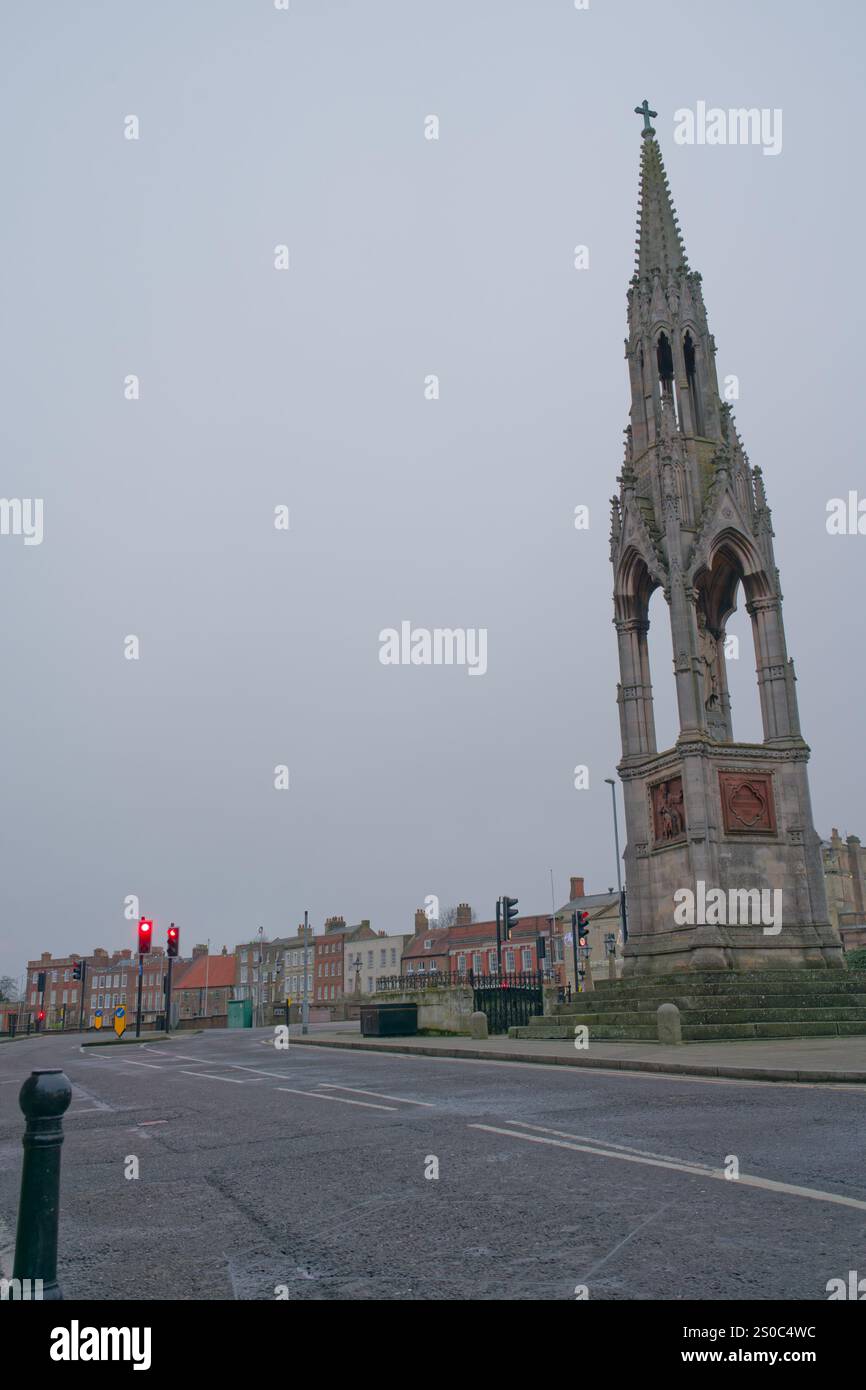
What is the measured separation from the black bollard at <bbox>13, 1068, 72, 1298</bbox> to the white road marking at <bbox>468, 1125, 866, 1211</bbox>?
397 centimetres

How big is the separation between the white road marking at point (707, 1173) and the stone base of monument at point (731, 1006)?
10.8m

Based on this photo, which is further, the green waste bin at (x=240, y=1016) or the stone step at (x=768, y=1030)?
the green waste bin at (x=240, y=1016)

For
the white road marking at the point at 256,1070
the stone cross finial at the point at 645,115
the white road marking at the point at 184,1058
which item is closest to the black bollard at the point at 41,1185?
the white road marking at the point at 256,1070

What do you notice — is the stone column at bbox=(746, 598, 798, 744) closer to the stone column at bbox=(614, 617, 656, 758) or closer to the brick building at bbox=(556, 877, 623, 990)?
the stone column at bbox=(614, 617, 656, 758)

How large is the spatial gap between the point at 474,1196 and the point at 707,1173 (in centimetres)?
157

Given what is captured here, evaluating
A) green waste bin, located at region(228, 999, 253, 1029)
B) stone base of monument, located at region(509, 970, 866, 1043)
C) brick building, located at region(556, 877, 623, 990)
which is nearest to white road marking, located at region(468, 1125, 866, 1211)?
stone base of monument, located at region(509, 970, 866, 1043)

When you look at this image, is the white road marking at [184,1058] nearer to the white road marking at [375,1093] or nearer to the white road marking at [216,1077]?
the white road marking at [216,1077]

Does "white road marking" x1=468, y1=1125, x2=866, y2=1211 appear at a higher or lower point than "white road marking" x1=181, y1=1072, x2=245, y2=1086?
higher

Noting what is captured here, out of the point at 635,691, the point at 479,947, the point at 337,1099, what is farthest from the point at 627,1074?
the point at 479,947

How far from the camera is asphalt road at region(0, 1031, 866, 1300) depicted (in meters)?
4.28

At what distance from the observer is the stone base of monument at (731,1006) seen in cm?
1764
